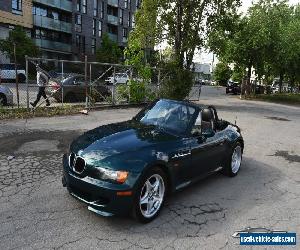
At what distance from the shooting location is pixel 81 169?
4406mm

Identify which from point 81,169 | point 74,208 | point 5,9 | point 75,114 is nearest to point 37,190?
point 74,208

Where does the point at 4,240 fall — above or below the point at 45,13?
below

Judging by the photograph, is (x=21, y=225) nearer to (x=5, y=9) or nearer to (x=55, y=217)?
(x=55, y=217)

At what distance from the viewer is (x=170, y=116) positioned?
5754mm

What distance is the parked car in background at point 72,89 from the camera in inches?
605

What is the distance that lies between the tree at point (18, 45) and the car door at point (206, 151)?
31038 mm

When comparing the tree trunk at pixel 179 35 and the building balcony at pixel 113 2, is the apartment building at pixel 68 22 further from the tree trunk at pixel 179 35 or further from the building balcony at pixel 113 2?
the tree trunk at pixel 179 35

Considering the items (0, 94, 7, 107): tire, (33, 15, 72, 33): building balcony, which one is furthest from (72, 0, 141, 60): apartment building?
(0, 94, 7, 107): tire

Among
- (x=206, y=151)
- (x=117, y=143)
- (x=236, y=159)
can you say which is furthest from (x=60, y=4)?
(x=117, y=143)

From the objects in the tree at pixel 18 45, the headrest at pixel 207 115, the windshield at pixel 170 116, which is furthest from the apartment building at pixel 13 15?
the headrest at pixel 207 115

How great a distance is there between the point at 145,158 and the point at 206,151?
1.61 metres

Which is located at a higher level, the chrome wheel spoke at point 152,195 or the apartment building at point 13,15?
the apartment building at point 13,15

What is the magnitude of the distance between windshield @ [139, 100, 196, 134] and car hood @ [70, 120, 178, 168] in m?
0.24

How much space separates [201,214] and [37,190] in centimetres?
260
